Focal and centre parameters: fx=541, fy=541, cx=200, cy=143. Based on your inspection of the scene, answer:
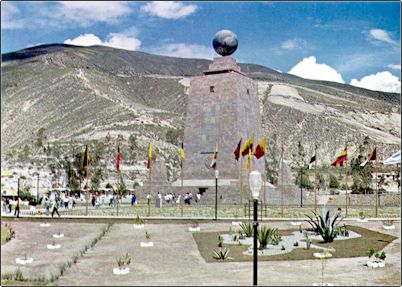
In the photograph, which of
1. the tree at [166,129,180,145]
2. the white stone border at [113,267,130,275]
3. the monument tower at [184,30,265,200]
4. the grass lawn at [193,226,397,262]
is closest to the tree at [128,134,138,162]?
the tree at [166,129,180,145]

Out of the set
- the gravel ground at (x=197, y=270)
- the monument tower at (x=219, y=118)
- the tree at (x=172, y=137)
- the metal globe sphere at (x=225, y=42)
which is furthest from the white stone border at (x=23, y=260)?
the tree at (x=172, y=137)

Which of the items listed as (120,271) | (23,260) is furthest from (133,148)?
(120,271)

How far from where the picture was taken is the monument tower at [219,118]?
41.2m

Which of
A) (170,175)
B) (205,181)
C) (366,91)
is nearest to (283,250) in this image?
(205,181)

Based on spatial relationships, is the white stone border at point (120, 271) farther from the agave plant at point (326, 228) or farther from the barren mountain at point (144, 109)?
the barren mountain at point (144, 109)

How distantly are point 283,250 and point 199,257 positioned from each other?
2544 mm

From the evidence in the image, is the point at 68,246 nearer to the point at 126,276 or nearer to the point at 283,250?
the point at 126,276

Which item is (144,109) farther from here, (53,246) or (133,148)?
(53,246)

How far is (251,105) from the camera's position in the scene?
146 feet

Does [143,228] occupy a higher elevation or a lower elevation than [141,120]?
lower

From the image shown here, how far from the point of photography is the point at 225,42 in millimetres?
42156

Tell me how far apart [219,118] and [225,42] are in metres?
5.96

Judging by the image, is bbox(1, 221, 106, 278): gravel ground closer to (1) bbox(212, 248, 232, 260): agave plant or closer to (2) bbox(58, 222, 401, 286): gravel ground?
(2) bbox(58, 222, 401, 286): gravel ground

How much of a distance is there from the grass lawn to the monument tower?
69.7ft
